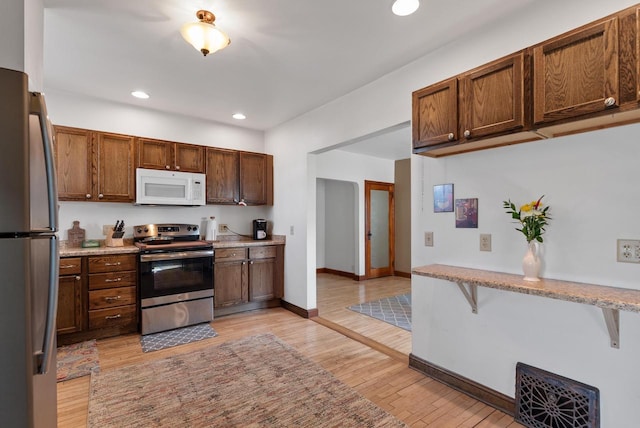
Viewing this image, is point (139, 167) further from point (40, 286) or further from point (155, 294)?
point (40, 286)

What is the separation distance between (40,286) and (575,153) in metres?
2.71

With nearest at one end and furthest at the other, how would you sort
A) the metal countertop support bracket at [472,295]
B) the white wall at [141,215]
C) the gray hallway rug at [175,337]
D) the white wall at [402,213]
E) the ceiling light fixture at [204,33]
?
the ceiling light fixture at [204,33] < the metal countertop support bracket at [472,295] < the gray hallway rug at [175,337] < the white wall at [141,215] < the white wall at [402,213]

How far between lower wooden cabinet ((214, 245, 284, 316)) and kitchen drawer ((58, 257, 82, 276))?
1365mm

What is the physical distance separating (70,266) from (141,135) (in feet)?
5.72

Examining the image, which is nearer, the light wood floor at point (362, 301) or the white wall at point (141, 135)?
the light wood floor at point (362, 301)

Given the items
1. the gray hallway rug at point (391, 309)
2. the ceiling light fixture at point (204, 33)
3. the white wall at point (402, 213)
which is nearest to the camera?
the ceiling light fixture at point (204, 33)

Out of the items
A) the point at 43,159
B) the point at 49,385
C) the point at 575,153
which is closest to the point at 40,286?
the point at 43,159

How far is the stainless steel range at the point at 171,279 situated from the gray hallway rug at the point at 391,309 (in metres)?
2.07

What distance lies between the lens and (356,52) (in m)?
2.52

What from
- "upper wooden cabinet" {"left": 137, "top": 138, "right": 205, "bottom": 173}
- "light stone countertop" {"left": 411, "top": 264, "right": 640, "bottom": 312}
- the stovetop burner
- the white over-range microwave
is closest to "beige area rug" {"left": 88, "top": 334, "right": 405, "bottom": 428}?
"light stone countertop" {"left": 411, "top": 264, "right": 640, "bottom": 312}

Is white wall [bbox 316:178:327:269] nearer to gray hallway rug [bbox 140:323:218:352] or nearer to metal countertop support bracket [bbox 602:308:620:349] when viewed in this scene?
gray hallway rug [bbox 140:323:218:352]

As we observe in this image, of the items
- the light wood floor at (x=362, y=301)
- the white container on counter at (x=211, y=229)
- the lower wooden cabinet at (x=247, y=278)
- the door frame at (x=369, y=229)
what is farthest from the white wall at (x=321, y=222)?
the white container on counter at (x=211, y=229)

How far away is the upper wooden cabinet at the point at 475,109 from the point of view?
1.75 m

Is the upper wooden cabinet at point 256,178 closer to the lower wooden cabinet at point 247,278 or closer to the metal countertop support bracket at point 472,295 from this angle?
the lower wooden cabinet at point 247,278
